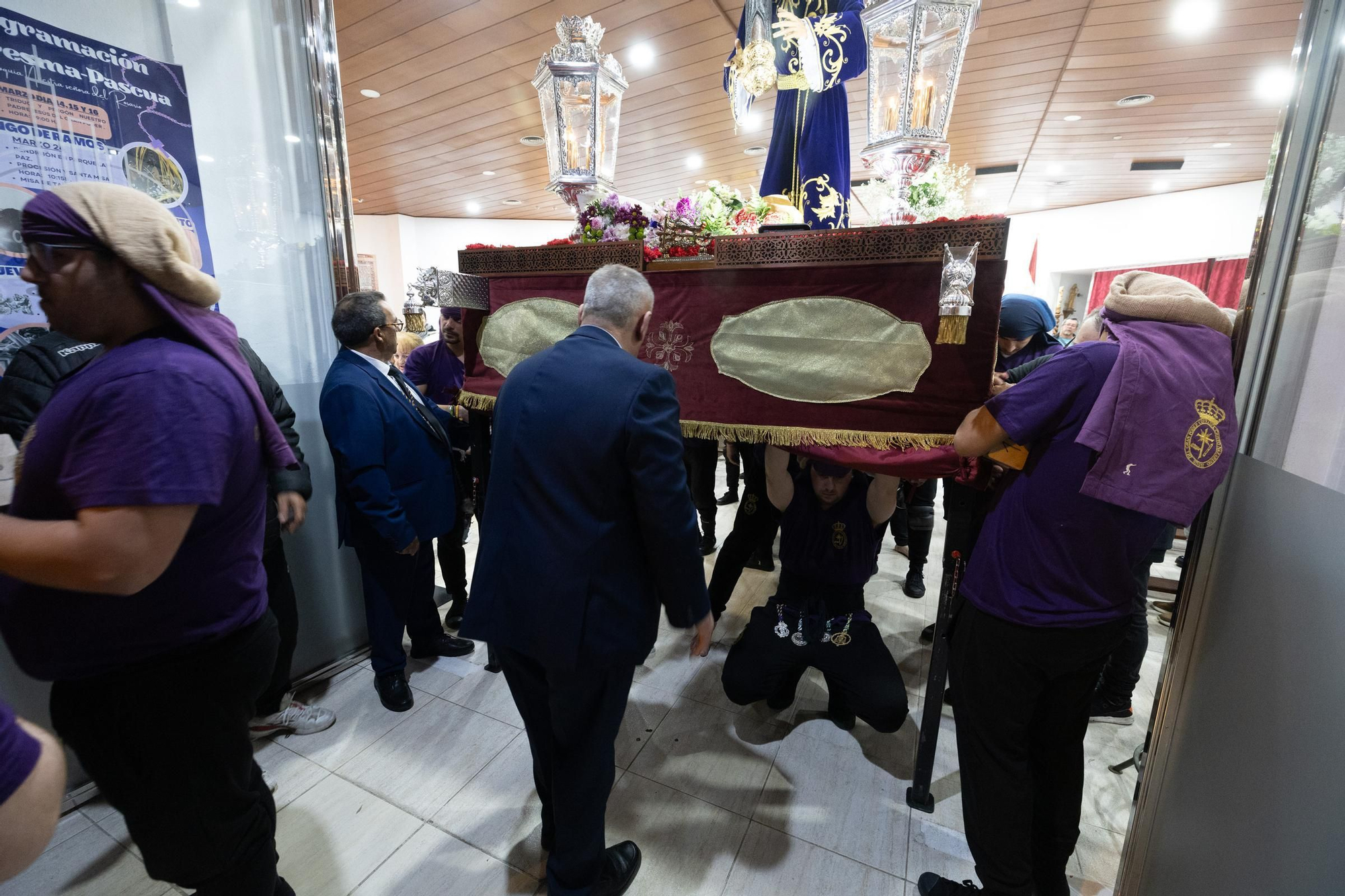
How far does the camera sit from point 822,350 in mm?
1707

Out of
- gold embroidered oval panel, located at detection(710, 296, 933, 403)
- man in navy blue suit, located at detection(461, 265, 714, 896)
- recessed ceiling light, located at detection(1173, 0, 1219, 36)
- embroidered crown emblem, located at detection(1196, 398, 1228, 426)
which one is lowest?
man in navy blue suit, located at detection(461, 265, 714, 896)

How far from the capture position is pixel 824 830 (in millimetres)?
1837

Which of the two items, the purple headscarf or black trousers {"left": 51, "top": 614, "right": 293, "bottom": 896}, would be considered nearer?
the purple headscarf

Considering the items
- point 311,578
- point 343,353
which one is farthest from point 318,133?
point 311,578

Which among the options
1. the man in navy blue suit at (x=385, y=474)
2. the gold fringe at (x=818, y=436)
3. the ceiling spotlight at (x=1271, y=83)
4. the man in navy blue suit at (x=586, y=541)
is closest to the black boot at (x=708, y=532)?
the man in navy blue suit at (x=385, y=474)

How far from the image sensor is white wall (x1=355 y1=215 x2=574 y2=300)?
849 cm

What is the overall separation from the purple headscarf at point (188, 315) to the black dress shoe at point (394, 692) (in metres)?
1.65

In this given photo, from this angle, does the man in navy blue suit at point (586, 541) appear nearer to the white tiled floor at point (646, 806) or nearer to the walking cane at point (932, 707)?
the white tiled floor at point (646, 806)

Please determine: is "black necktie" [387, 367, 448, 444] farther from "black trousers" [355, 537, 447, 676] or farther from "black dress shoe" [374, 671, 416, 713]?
"black dress shoe" [374, 671, 416, 713]

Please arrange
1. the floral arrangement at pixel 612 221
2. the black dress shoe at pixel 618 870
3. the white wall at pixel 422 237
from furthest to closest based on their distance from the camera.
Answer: the white wall at pixel 422 237 < the floral arrangement at pixel 612 221 < the black dress shoe at pixel 618 870

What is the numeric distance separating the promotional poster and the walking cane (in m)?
3.06

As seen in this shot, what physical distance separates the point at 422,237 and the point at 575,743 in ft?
30.9

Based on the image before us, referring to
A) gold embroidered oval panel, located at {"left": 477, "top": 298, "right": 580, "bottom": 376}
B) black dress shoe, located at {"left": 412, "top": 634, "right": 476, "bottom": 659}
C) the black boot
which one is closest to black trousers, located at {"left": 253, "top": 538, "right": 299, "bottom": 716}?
black dress shoe, located at {"left": 412, "top": 634, "right": 476, "bottom": 659}

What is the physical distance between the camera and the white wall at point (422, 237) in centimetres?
849
